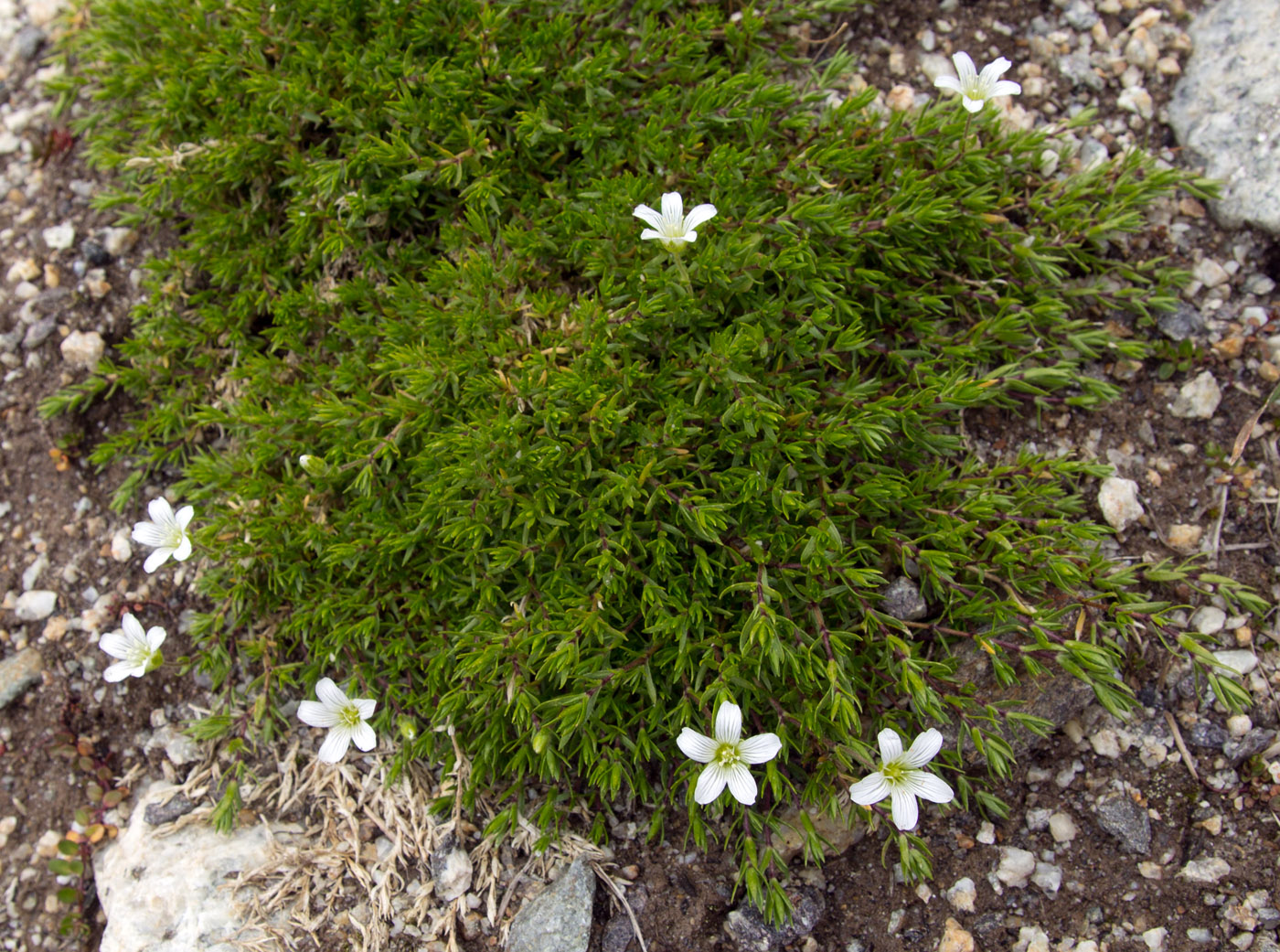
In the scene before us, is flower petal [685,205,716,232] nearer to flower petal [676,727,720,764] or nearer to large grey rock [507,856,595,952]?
flower petal [676,727,720,764]

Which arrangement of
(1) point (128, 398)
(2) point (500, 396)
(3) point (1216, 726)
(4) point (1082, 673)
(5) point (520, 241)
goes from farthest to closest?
1. (1) point (128, 398)
2. (5) point (520, 241)
3. (2) point (500, 396)
4. (3) point (1216, 726)
5. (4) point (1082, 673)

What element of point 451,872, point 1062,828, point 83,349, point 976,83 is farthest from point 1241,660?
point 83,349

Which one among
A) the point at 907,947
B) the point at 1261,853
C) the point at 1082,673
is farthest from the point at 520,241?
the point at 1261,853

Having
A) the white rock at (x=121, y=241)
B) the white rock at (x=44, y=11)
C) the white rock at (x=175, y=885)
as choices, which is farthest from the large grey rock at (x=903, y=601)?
the white rock at (x=44, y=11)

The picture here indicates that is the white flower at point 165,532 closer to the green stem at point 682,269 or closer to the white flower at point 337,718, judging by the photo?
the white flower at point 337,718

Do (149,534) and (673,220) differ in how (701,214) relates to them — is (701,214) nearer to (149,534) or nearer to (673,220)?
(673,220)

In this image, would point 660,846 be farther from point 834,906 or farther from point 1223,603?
point 1223,603
